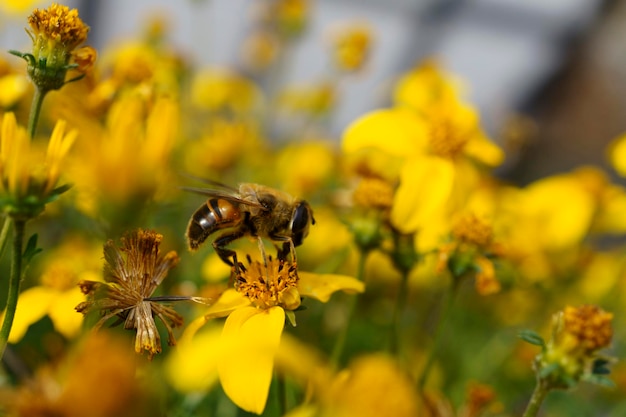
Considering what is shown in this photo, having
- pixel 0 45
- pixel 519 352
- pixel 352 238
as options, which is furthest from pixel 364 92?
pixel 352 238

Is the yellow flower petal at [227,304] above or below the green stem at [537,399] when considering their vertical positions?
above

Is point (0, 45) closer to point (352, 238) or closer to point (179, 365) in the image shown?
point (352, 238)

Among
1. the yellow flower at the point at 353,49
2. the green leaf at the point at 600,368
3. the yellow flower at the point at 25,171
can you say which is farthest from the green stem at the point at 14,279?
the yellow flower at the point at 353,49

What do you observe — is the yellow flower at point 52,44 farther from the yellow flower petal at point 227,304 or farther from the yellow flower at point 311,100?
the yellow flower at point 311,100

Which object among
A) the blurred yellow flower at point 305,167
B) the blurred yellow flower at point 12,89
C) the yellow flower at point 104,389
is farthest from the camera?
the blurred yellow flower at point 305,167

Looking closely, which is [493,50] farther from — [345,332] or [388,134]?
[345,332]

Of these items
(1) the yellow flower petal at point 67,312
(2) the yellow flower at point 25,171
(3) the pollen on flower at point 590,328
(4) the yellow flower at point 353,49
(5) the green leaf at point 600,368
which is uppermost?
(2) the yellow flower at point 25,171

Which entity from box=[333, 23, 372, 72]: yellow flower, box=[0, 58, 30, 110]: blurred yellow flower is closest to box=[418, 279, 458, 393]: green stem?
box=[0, 58, 30, 110]: blurred yellow flower
